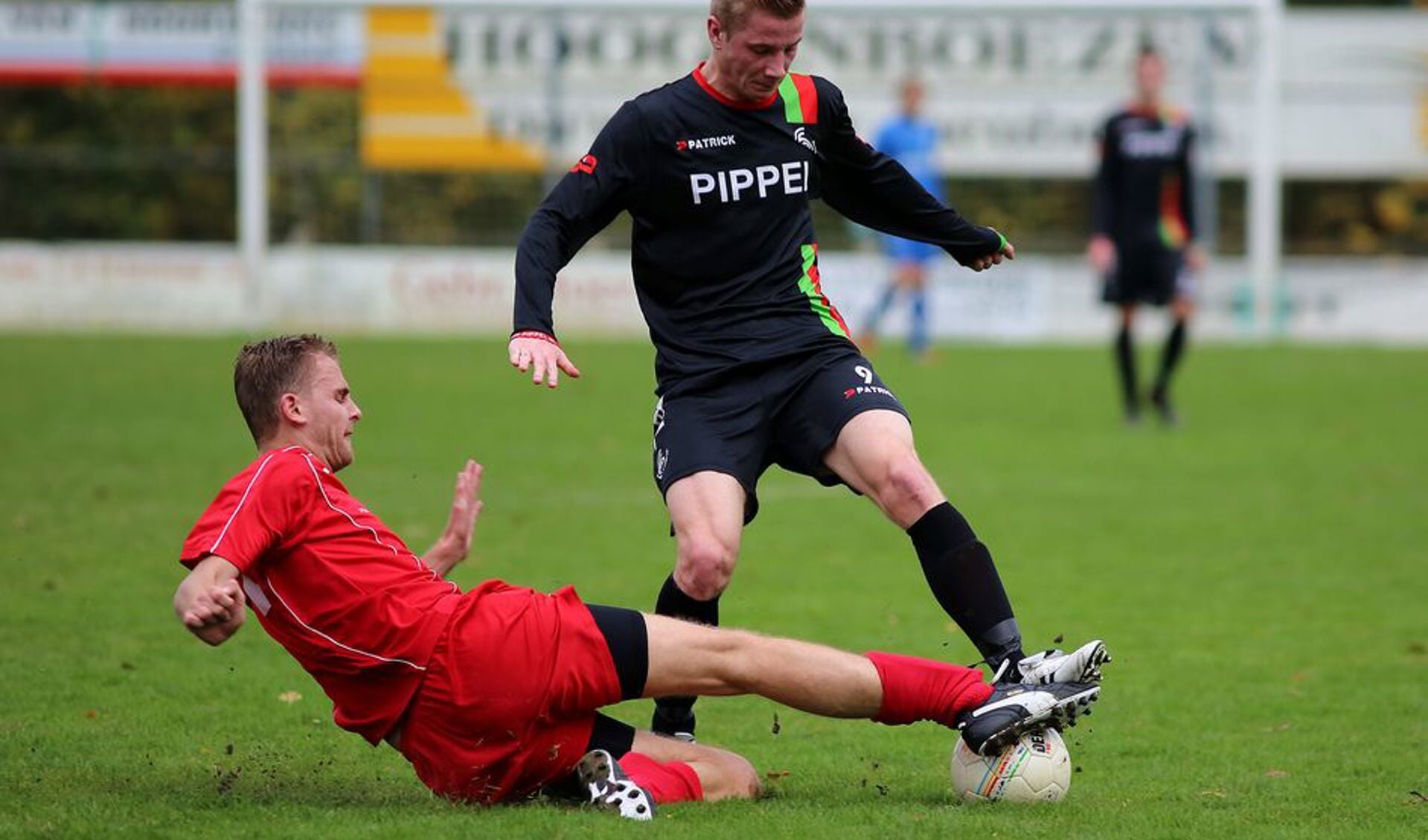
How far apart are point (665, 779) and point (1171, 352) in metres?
11.0

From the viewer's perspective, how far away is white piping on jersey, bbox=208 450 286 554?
465 cm

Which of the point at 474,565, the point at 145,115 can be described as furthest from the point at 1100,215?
the point at 145,115

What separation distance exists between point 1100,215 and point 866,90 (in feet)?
46.5

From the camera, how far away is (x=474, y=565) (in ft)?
30.6

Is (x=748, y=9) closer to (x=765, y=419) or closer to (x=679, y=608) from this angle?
(x=765, y=419)

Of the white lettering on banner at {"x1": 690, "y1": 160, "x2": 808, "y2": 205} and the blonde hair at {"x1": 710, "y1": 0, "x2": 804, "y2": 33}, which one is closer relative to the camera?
the blonde hair at {"x1": 710, "y1": 0, "x2": 804, "y2": 33}

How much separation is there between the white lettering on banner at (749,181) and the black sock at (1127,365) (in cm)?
982

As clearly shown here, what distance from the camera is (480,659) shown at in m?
4.94

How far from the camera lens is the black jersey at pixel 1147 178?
15633 millimetres

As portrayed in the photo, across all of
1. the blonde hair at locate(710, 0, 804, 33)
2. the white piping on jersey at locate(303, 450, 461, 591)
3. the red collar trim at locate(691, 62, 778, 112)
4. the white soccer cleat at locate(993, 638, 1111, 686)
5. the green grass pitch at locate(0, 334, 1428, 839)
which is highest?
the blonde hair at locate(710, 0, 804, 33)

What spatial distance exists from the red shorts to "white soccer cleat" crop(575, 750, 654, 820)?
0.16ft

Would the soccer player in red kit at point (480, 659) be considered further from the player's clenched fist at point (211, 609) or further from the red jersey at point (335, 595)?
the player's clenched fist at point (211, 609)

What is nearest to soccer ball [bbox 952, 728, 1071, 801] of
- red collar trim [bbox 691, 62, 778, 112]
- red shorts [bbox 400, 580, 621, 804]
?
red shorts [bbox 400, 580, 621, 804]

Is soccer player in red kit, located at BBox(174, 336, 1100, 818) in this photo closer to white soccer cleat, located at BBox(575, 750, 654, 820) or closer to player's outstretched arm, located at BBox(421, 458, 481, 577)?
white soccer cleat, located at BBox(575, 750, 654, 820)
